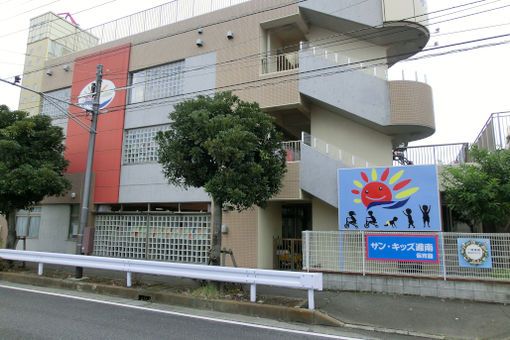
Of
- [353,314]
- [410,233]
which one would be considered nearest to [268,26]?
[410,233]

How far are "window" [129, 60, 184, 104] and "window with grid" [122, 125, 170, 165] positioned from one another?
4.97 ft

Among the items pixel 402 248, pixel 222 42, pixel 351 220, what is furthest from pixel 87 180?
pixel 402 248

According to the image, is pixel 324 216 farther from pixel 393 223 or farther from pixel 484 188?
pixel 484 188

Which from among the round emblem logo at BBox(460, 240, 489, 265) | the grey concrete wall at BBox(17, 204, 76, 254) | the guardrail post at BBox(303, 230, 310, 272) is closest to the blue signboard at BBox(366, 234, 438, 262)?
the round emblem logo at BBox(460, 240, 489, 265)

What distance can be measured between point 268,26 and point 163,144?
716 cm

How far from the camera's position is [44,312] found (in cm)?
695

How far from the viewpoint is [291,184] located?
11.4m

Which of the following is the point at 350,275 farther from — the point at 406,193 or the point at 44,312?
the point at 44,312

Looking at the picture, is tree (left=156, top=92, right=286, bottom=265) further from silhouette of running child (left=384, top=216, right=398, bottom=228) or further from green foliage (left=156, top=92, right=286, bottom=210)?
silhouette of running child (left=384, top=216, right=398, bottom=228)

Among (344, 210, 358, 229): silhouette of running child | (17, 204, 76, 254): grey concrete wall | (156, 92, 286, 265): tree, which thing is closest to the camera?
(156, 92, 286, 265): tree

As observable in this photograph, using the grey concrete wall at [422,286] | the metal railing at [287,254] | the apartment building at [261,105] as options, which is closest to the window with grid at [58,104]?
the apartment building at [261,105]

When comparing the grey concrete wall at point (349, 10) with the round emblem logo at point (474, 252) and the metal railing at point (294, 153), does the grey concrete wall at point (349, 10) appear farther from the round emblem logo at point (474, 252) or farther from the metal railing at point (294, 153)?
the round emblem logo at point (474, 252)

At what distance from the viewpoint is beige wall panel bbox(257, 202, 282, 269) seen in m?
12.0

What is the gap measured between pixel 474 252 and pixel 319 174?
184 inches
